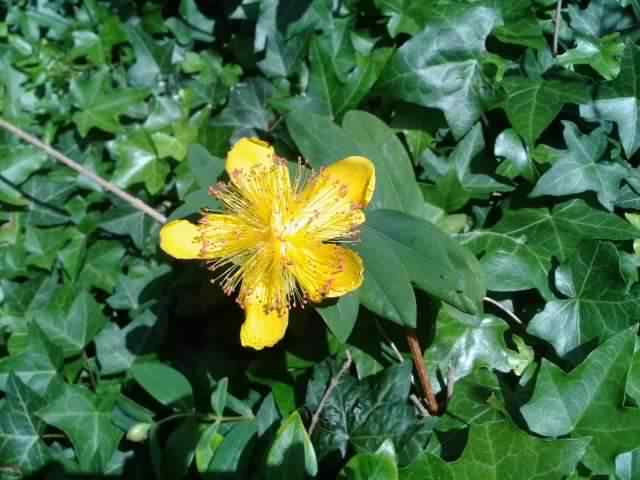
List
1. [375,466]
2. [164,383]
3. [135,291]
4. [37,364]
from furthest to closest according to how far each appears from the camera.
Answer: [135,291] < [37,364] < [164,383] < [375,466]

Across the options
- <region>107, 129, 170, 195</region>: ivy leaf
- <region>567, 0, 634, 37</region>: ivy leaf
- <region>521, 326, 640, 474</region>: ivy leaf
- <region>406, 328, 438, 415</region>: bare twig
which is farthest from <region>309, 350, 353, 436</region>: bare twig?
<region>567, 0, 634, 37</region>: ivy leaf

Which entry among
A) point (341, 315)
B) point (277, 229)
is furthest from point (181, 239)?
point (341, 315)

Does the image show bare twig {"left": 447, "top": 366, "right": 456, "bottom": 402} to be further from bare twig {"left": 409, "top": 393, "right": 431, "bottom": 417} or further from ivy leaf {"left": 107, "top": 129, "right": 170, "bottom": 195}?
ivy leaf {"left": 107, "top": 129, "right": 170, "bottom": 195}

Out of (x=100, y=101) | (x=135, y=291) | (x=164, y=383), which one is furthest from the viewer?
(x=100, y=101)

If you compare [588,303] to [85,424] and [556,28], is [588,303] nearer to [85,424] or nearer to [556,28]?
[556,28]

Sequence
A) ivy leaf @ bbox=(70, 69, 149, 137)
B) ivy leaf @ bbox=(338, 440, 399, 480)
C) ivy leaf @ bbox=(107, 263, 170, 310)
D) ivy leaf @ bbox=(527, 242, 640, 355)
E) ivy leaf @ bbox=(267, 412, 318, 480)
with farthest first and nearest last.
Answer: ivy leaf @ bbox=(70, 69, 149, 137) → ivy leaf @ bbox=(107, 263, 170, 310) → ivy leaf @ bbox=(527, 242, 640, 355) → ivy leaf @ bbox=(267, 412, 318, 480) → ivy leaf @ bbox=(338, 440, 399, 480)

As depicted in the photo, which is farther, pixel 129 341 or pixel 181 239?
pixel 129 341
